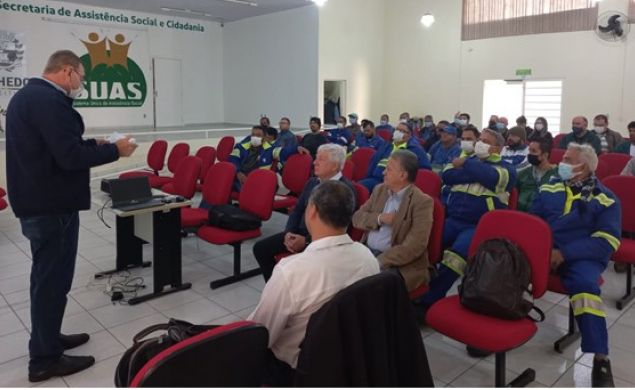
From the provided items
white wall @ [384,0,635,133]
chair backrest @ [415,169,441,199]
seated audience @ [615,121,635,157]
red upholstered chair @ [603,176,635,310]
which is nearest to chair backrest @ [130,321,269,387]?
chair backrest @ [415,169,441,199]

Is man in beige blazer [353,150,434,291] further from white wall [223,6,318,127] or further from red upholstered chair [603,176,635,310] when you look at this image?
white wall [223,6,318,127]

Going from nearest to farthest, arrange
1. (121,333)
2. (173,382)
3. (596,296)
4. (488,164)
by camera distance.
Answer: (173,382) → (596,296) → (121,333) → (488,164)

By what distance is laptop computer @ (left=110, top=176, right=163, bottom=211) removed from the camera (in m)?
3.44

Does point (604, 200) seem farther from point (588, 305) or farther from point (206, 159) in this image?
point (206, 159)

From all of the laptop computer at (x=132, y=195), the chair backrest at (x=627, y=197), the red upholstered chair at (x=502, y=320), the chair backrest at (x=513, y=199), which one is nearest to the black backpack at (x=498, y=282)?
the red upholstered chair at (x=502, y=320)

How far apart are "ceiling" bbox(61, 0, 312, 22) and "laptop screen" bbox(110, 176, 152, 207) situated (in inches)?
321

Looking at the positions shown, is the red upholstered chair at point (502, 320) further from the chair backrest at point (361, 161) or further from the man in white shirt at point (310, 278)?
the chair backrest at point (361, 161)

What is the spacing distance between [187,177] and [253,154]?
1514mm

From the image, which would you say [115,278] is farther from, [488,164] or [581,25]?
[581,25]

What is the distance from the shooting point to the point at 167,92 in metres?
13.2

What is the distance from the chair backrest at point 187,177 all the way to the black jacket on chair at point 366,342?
10.9ft

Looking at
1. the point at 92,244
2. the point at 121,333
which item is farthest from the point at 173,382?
the point at 92,244

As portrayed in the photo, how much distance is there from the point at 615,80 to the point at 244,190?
7.88 meters

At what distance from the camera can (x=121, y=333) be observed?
122 inches
